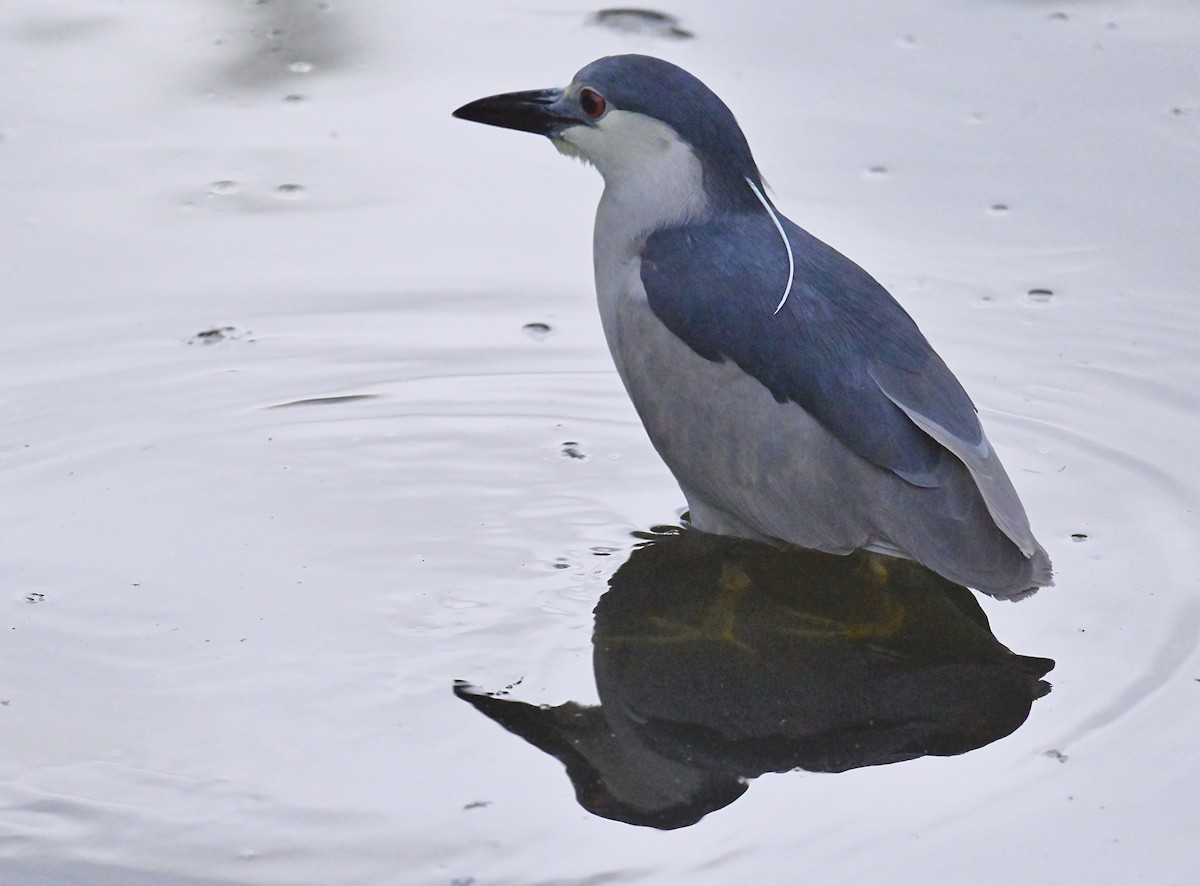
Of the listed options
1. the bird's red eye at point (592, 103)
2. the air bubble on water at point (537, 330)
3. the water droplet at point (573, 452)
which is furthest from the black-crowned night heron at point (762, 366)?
the air bubble on water at point (537, 330)

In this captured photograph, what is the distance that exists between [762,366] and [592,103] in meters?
0.84

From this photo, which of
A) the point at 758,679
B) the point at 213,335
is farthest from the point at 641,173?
the point at 213,335

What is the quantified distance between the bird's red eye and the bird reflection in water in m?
1.04

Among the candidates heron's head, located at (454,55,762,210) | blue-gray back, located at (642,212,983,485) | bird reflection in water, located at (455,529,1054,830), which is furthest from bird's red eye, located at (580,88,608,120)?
bird reflection in water, located at (455,529,1054,830)

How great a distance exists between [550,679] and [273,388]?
54.5 inches

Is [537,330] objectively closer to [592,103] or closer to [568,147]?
[568,147]

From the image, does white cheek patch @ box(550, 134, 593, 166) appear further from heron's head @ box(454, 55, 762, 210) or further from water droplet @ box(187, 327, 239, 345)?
water droplet @ box(187, 327, 239, 345)

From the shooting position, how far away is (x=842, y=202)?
5.13m

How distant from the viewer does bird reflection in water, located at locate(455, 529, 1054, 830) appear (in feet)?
10.7

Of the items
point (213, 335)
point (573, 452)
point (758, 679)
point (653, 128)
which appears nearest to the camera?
point (758, 679)

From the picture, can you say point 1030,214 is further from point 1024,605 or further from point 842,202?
point 1024,605

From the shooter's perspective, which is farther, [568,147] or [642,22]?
[642,22]

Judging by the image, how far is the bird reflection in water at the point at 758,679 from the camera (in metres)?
3.27

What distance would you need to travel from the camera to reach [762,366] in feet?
11.8
